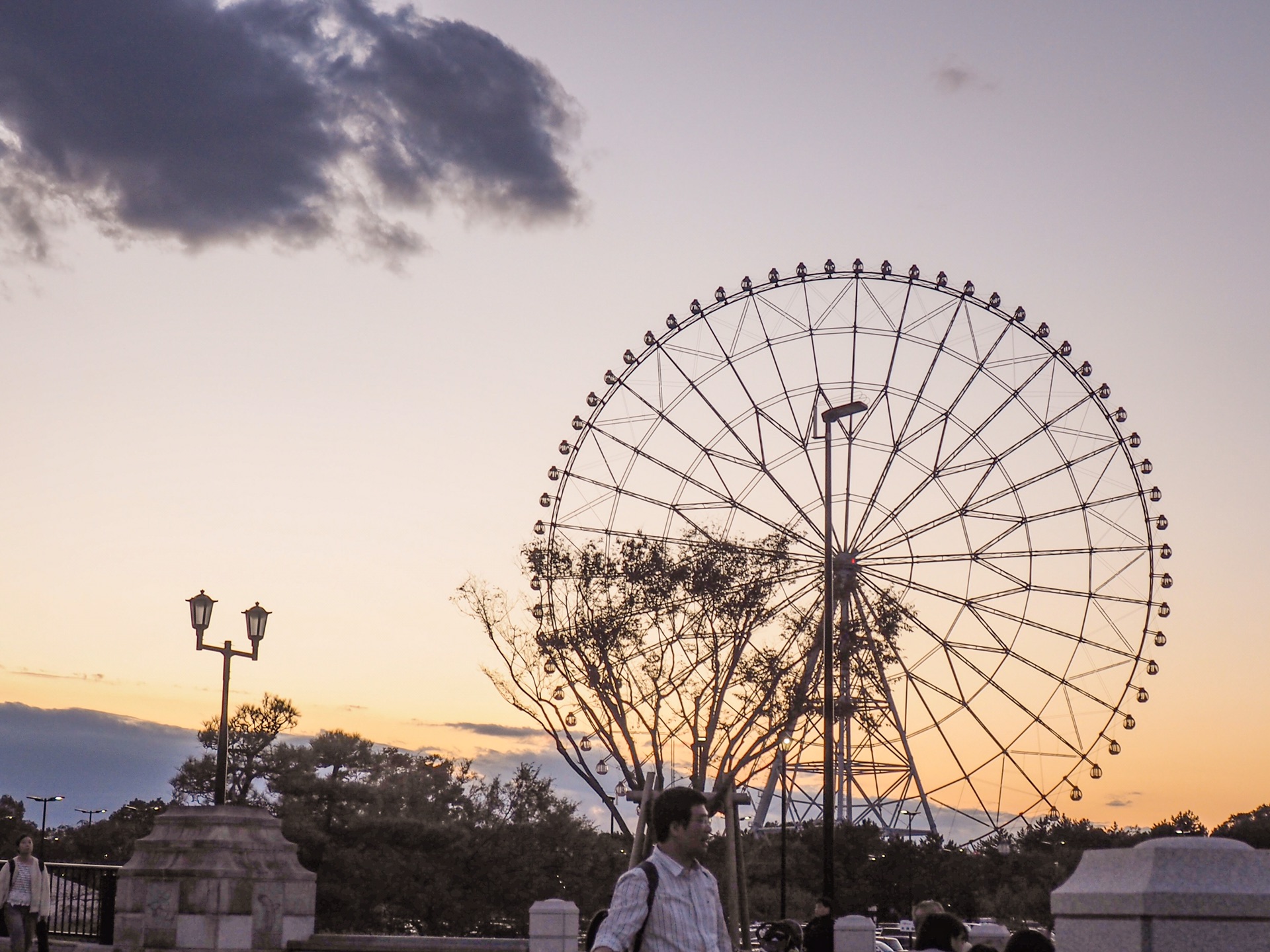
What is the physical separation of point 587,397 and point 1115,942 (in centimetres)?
3009

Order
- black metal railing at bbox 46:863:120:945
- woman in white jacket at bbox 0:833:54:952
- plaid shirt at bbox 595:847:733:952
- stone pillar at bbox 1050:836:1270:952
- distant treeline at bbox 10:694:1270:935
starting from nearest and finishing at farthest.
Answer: plaid shirt at bbox 595:847:733:952 → stone pillar at bbox 1050:836:1270:952 → woman in white jacket at bbox 0:833:54:952 → black metal railing at bbox 46:863:120:945 → distant treeline at bbox 10:694:1270:935

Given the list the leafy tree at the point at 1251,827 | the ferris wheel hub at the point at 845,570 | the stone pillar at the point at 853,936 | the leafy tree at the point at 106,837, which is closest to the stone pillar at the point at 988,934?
the stone pillar at the point at 853,936

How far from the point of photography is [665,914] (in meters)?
6.26

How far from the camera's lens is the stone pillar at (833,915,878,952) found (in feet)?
79.0

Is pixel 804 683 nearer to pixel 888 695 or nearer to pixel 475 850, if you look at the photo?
pixel 888 695

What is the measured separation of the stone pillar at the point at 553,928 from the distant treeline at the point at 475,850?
25.7 m

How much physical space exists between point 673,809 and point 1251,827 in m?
79.8

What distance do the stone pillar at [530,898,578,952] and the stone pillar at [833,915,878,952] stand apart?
174 inches

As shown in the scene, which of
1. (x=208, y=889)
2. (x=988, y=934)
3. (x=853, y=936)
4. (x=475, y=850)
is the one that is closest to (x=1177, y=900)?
(x=208, y=889)

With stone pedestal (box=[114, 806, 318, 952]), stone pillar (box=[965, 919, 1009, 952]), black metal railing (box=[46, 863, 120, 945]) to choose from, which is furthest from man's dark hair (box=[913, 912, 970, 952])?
stone pillar (box=[965, 919, 1009, 952])

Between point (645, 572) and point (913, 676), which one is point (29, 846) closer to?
point (645, 572)

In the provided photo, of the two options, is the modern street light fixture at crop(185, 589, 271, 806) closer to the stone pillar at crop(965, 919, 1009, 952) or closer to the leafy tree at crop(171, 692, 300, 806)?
the stone pillar at crop(965, 919, 1009, 952)

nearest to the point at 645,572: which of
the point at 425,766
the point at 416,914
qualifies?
the point at 416,914

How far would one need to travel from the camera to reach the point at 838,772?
3878 cm
